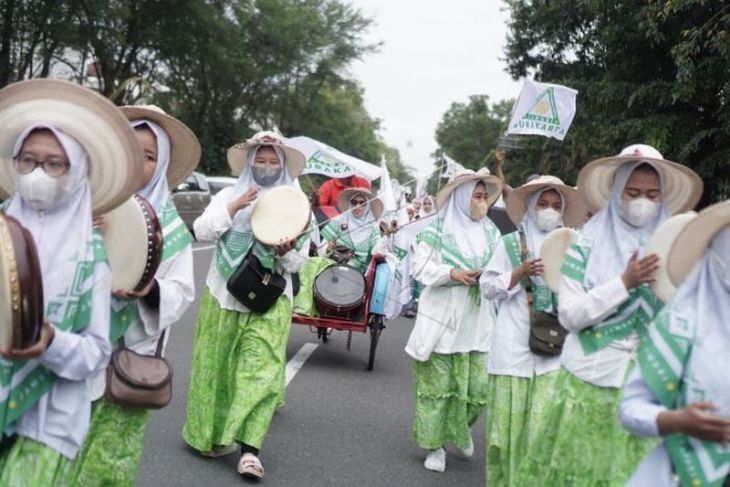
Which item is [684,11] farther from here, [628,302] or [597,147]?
[628,302]

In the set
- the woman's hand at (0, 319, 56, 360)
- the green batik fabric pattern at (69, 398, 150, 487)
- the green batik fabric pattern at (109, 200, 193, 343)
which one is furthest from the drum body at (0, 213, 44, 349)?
the green batik fabric pattern at (69, 398, 150, 487)

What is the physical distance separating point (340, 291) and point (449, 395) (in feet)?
10.5

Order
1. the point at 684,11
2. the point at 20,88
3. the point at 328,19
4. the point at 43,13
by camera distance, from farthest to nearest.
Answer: the point at 328,19
the point at 43,13
the point at 684,11
the point at 20,88

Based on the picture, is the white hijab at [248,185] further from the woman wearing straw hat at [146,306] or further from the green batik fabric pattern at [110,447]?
the green batik fabric pattern at [110,447]

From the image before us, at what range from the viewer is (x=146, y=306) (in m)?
3.53

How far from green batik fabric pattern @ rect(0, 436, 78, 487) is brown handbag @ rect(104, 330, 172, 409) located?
1.24 ft

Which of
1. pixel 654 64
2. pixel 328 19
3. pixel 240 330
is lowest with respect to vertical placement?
pixel 240 330

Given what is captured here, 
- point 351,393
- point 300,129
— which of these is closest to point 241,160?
point 351,393

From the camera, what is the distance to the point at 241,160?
587cm

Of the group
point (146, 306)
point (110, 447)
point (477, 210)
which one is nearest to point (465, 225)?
point (477, 210)

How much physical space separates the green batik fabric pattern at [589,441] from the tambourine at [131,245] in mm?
1670

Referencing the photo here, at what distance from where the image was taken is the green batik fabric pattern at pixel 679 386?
8.42 feet

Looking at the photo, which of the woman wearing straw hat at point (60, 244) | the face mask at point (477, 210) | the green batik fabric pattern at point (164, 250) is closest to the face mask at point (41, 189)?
the woman wearing straw hat at point (60, 244)

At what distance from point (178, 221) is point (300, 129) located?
128 feet
